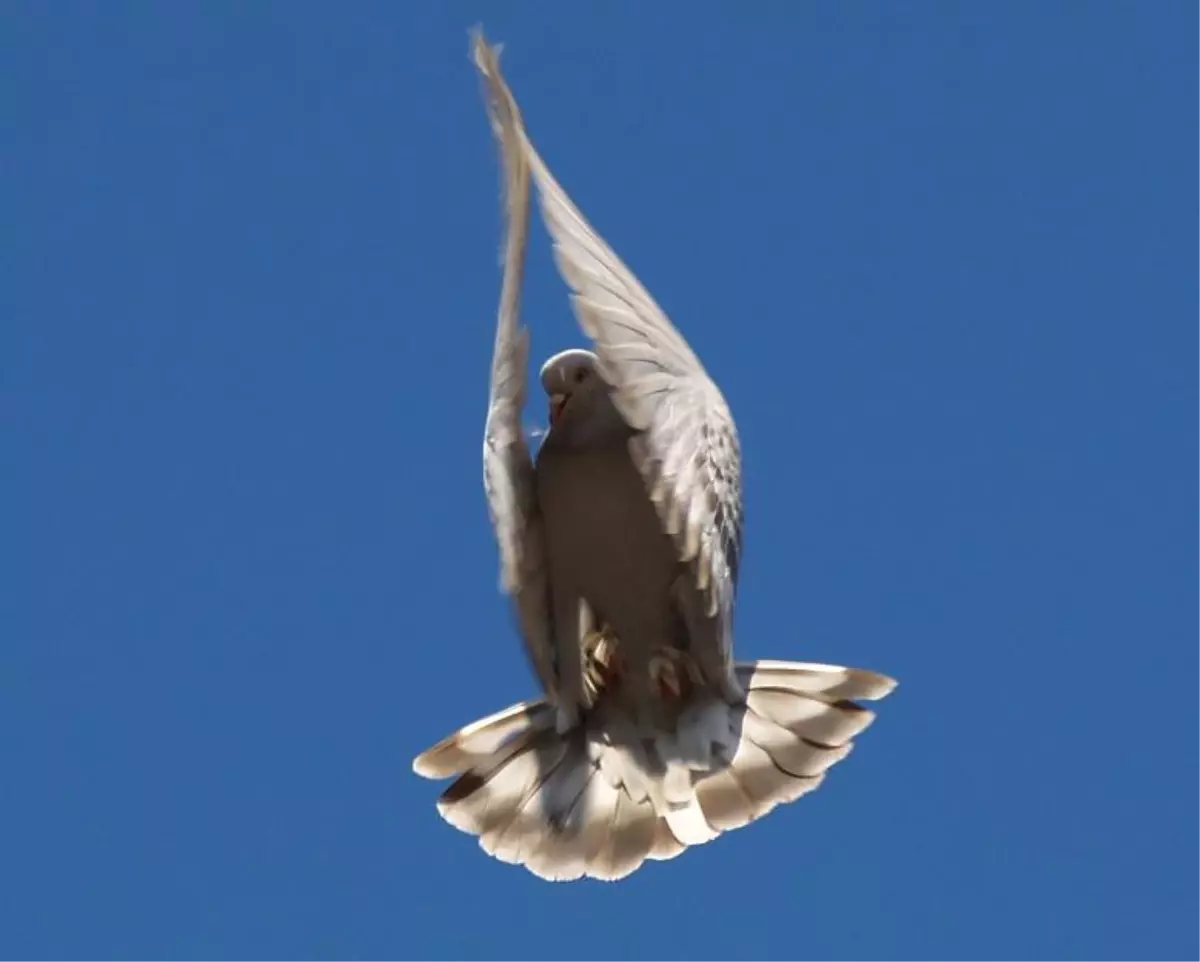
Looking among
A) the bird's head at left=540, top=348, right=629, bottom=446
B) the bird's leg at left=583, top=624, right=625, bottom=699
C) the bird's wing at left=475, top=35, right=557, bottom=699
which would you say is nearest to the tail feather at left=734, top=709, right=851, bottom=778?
the bird's leg at left=583, top=624, right=625, bottom=699

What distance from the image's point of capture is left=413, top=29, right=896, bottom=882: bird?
8477 mm

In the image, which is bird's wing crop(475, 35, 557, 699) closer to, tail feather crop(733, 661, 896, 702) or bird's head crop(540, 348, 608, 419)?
→ bird's head crop(540, 348, 608, 419)

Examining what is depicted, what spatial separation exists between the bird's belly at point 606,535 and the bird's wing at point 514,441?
0.29 ft

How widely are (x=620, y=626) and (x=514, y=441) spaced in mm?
845

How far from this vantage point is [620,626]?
905 centimetres

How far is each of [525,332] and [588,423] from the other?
59cm

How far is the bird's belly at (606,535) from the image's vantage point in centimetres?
880

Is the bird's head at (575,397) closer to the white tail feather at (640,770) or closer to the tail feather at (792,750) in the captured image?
the white tail feather at (640,770)

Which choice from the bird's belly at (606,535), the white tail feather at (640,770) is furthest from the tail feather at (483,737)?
the bird's belly at (606,535)

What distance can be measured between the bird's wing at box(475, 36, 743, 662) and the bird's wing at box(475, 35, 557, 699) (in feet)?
0.20

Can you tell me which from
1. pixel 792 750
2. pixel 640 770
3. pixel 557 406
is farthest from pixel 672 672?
pixel 557 406

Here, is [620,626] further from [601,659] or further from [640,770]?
[640,770]

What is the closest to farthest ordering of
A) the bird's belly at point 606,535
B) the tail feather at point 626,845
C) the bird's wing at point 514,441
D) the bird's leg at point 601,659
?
the bird's wing at point 514,441 < the bird's belly at point 606,535 < the tail feather at point 626,845 < the bird's leg at point 601,659

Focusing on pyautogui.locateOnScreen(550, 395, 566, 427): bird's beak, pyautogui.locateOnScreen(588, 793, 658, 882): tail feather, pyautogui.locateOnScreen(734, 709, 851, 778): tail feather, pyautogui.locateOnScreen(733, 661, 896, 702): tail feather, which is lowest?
pyautogui.locateOnScreen(588, 793, 658, 882): tail feather
